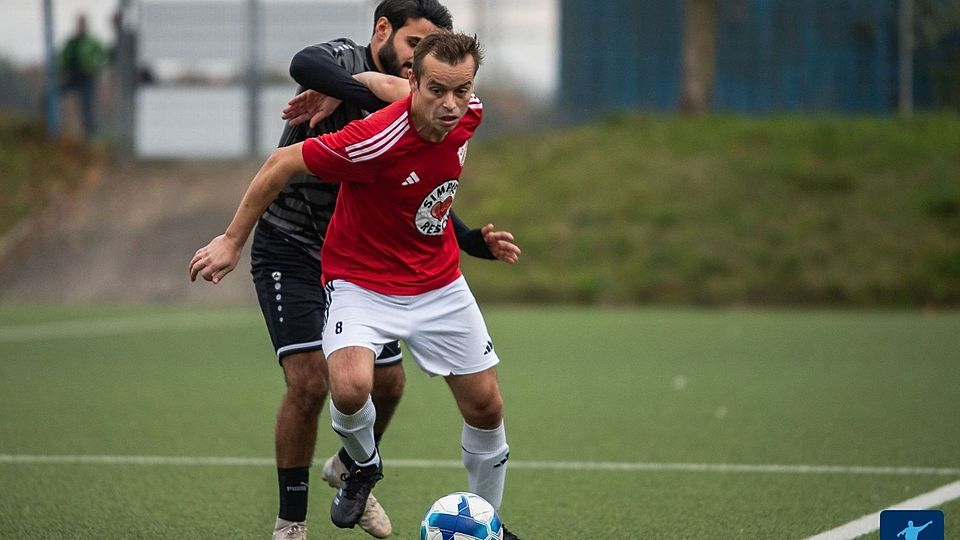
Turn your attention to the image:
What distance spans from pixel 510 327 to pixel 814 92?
1117cm

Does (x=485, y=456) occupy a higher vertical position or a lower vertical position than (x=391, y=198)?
lower

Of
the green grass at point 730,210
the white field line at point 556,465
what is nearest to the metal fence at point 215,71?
the green grass at point 730,210

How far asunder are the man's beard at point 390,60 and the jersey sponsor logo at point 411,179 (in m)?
0.70

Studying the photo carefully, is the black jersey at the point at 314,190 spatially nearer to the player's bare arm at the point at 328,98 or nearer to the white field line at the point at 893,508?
the player's bare arm at the point at 328,98

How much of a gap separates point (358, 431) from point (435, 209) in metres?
0.85

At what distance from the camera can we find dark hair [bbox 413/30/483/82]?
16.3 ft

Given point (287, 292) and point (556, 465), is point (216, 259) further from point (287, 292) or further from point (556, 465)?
point (556, 465)

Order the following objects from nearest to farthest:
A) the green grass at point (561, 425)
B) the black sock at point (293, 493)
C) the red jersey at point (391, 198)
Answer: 1. the red jersey at point (391, 198)
2. the black sock at point (293, 493)
3. the green grass at point (561, 425)

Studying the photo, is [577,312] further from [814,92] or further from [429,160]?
[429,160]

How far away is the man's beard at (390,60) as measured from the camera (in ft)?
18.8

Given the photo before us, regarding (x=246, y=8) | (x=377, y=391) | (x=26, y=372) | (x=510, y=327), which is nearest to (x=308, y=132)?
(x=377, y=391)

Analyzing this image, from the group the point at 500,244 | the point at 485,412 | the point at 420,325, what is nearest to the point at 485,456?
the point at 485,412

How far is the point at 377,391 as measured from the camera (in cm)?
609

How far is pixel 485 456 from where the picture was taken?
5.39 meters
